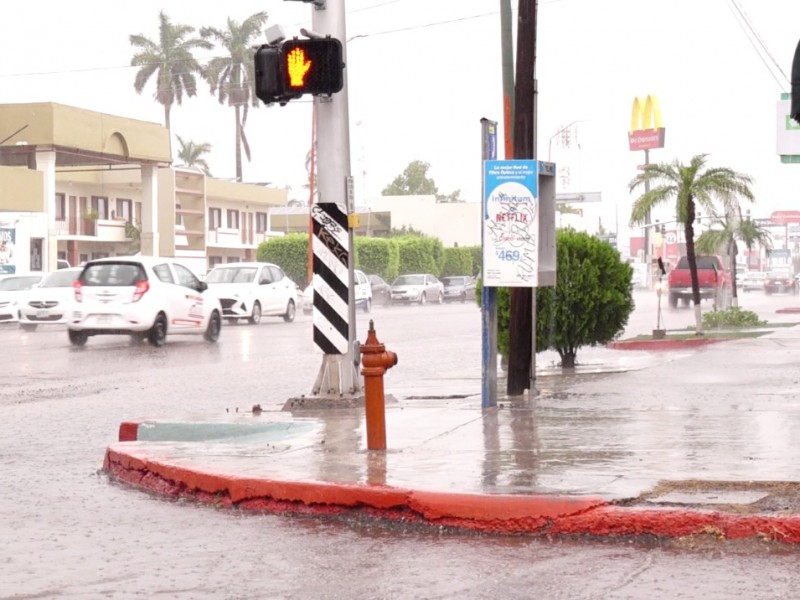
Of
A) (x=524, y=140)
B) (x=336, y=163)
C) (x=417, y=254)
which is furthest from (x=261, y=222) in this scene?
(x=336, y=163)

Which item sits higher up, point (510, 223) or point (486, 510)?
point (510, 223)

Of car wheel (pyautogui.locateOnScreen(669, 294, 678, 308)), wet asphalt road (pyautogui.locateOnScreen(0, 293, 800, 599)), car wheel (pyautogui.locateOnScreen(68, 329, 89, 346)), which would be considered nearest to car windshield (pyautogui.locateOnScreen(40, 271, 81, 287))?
car wheel (pyautogui.locateOnScreen(68, 329, 89, 346))

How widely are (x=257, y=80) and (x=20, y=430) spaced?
3.87 meters

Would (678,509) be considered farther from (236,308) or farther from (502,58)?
(236,308)

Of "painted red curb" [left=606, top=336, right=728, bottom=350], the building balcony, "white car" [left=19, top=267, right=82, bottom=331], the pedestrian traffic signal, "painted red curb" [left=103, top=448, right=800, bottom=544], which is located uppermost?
the building balcony

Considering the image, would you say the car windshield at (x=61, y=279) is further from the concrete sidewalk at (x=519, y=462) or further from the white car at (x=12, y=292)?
the concrete sidewalk at (x=519, y=462)

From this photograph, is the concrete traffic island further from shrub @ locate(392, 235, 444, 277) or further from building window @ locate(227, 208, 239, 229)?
building window @ locate(227, 208, 239, 229)

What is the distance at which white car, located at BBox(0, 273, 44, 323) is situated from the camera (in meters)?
39.8

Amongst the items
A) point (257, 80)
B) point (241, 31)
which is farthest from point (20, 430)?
point (241, 31)

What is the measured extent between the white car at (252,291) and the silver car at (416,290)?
2562cm

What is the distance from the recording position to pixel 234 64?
302ft

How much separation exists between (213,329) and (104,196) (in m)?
45.7

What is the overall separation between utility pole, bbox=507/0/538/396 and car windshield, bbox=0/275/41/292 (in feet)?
92.2

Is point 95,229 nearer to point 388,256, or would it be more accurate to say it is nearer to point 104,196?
point 104,196
